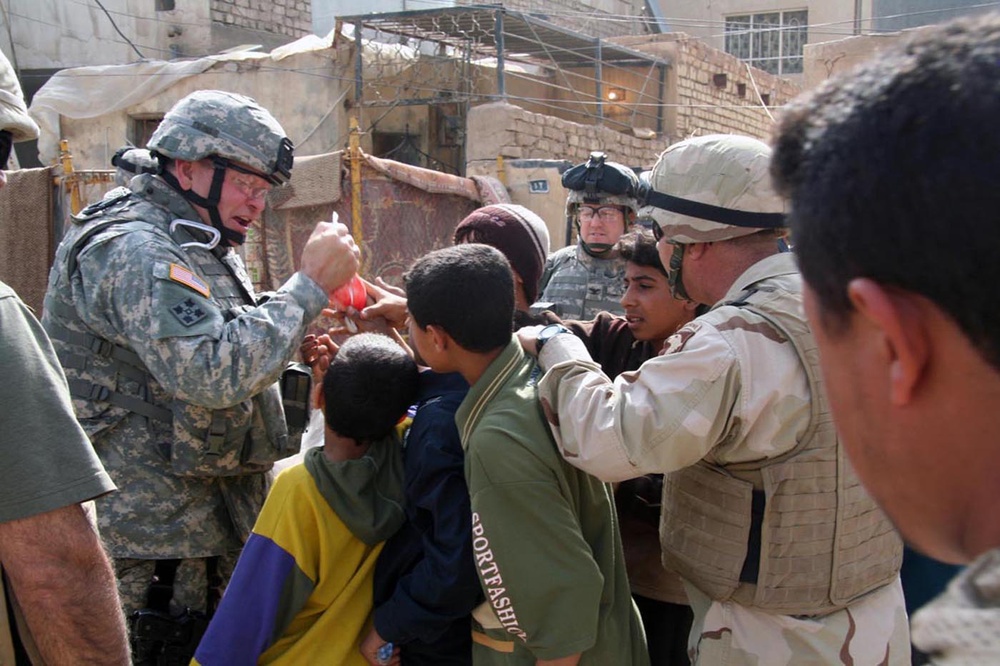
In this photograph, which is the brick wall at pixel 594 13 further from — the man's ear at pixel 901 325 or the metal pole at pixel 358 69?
the man's ear at pixel 901 325

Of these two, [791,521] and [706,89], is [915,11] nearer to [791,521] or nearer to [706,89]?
[706,89]

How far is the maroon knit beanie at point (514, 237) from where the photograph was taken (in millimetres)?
2854

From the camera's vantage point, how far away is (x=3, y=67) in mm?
1719

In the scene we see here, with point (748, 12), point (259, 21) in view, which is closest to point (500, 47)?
point (259, 21)

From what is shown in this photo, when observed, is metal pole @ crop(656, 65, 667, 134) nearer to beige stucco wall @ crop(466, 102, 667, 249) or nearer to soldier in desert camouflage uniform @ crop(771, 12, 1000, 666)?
beige stucco wall @ crop(466, 102, 667, 249)

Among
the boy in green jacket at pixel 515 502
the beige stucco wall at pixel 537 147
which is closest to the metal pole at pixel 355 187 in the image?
the beige stucco wall at pixel 537 147

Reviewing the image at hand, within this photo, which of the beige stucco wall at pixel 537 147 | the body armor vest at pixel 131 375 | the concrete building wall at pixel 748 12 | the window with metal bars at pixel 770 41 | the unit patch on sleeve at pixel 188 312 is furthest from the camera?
the window with metal bars at pixel 770 41

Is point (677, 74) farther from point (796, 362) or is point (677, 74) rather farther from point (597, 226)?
point (796, 362)

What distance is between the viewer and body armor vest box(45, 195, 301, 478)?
2.50 m

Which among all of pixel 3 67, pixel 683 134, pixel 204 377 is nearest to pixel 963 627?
pixel 3 67

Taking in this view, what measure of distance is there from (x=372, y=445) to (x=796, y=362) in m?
1.13

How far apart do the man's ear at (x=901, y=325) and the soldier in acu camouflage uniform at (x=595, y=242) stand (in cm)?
344

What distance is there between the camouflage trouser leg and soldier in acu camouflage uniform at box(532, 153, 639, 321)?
2.00 metres

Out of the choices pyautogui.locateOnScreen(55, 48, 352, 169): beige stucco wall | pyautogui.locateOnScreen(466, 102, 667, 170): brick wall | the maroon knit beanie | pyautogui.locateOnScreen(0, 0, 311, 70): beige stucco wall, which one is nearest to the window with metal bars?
pyautogui.locateOnScreen(466, 102, 667, 170): brick wall
